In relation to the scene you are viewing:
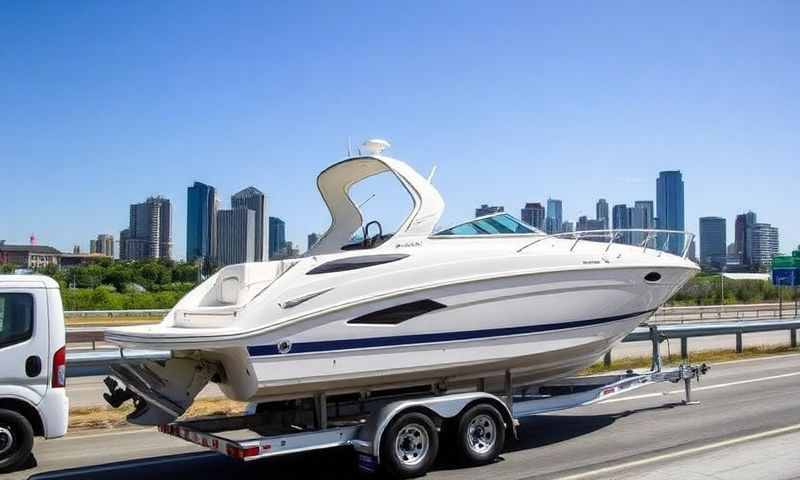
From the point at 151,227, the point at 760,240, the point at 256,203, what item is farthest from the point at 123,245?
the point at 256,203

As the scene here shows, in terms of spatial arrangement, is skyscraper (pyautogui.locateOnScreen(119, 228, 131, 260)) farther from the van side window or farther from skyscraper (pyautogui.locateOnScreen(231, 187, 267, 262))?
the van side window

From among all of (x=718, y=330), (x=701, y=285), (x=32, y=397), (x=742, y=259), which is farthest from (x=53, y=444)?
(x=742, y=259)

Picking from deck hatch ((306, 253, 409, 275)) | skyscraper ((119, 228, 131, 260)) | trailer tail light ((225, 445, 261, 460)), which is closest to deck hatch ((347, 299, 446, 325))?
deck hatch ((306, 253, 409, 275))

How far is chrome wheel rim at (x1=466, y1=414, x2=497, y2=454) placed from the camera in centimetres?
820

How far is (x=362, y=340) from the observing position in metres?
7.67

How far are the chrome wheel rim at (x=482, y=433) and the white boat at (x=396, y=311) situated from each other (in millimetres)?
587

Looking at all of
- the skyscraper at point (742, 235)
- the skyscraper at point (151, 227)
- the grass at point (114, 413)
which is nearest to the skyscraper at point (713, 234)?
the skyscraper at point (742, 235)

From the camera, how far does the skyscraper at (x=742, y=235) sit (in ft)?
517

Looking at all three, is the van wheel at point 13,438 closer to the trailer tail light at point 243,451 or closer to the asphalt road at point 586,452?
the asphalt road at point 586,452

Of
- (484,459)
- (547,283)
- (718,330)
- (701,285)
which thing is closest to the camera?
(484,459)

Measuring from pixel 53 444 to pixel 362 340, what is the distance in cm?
478

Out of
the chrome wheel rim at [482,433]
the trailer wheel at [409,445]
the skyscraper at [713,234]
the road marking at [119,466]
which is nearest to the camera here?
the trailer wheel at [409,445]

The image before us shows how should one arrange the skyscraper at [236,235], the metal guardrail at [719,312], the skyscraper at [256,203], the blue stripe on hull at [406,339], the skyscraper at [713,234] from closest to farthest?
the blue stripe on hull at [406,339] < the skyscraper at [236,235] < the skyscraper at [256,203] < the metal guardrail at [719,312] < the skyscraper at [713,234]

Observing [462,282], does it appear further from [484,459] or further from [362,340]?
[484,459]
